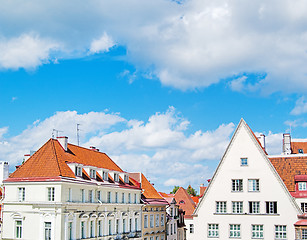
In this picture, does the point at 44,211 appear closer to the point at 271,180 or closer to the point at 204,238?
the point at 204,238

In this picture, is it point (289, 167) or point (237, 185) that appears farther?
point (289, 167)

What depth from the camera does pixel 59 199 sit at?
5050 cm

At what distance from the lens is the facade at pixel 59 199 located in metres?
50.8

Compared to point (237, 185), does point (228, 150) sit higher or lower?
higher

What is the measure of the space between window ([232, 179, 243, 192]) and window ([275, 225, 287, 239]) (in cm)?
638

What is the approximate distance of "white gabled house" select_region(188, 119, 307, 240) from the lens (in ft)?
165

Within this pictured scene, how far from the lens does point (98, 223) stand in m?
60.0

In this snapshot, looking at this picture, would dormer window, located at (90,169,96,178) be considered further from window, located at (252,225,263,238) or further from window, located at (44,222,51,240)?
window, located at (252,225,263,238)

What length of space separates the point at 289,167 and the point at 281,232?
8.80m

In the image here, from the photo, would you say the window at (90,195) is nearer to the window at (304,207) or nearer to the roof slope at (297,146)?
the window at (304,207)

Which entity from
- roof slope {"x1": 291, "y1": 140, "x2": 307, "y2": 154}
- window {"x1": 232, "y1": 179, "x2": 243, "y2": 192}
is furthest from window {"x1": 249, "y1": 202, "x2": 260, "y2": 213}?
roof slope {"x1": 291, "y1": 140, "x2": 307, "y2": 154}

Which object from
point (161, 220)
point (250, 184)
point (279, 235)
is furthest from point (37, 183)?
point (161, 220)

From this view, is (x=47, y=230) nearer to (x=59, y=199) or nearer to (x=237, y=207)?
(x=59, y=199)

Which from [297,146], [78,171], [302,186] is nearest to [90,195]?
[78,171]
